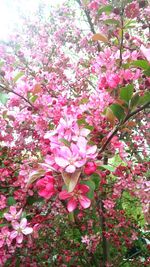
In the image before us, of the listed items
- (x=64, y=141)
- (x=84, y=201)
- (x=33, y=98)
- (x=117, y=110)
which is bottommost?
(x=84, y=201)

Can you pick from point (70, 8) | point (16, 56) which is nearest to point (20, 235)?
point (16, 56)

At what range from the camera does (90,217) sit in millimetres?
3684

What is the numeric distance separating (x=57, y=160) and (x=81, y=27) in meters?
4.96

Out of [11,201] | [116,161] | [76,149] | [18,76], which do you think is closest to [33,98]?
[18,76]

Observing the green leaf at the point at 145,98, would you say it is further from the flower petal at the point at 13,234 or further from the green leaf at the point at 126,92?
the flower petal at the point at 13,234

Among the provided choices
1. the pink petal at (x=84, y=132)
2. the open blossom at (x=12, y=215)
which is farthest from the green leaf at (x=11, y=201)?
the pink petal at (x=84, y=132)

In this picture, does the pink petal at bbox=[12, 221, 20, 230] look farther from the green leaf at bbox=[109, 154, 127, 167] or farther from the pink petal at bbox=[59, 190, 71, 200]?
the green leaf at bbox=[109, 154, 127, 167]

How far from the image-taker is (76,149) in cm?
116

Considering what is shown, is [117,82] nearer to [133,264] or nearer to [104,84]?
[104,84]

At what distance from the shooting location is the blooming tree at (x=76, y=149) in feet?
4.02

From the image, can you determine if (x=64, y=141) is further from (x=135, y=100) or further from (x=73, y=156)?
(x=135, y=100)

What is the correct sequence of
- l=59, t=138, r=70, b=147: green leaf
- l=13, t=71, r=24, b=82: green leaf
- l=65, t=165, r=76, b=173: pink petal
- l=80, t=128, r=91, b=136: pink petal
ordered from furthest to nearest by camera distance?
1. l=13, t=71, r=24, b=82: green leaf
2. l=80, t=128, r=91, b=136: pink petal
3. l=59, t=138, r=70, b=147: green leaf
4. l=65, t=165, r=76, b=173: pink petal

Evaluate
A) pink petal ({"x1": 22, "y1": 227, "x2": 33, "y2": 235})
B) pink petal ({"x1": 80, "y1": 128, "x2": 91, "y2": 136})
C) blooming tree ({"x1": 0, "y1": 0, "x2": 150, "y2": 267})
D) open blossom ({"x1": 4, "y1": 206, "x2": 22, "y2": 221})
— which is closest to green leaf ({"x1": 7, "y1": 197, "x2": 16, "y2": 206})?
blooming tree ({"x1": 0, "y1": 0, "x2": 150, "y2": 267})

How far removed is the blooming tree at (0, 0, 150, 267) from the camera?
1226 millimetres
